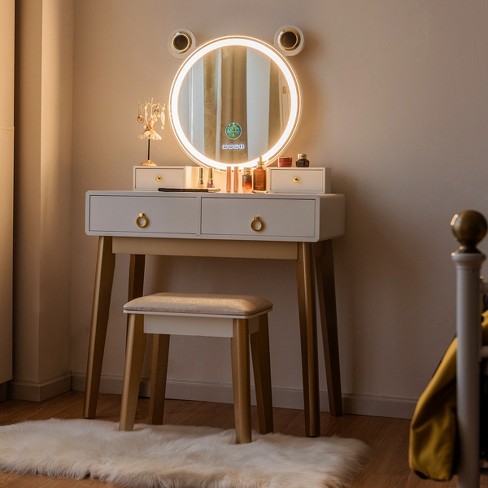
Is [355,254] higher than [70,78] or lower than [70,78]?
lower

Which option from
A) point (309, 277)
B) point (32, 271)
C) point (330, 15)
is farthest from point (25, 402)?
point (330, 15)

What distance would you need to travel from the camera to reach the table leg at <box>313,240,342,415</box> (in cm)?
333

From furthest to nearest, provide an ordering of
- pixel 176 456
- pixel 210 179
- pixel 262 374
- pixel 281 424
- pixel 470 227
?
pixel 210 179 < pixel 281 424 < pixel 262 374 < pixel 176 456 < pixel 470 227

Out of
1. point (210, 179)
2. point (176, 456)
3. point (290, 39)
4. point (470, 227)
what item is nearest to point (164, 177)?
point (210, 179)

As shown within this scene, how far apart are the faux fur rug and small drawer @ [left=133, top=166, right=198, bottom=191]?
91 cm

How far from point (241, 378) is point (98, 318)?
2.34ft

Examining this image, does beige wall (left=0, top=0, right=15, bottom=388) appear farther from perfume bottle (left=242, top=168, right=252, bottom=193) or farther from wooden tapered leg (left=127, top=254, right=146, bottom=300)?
perfume bottle (left=242, top=168, right=252, bottom=193)

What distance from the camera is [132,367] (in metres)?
3.00

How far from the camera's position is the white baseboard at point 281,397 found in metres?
3.40

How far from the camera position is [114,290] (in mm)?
3736

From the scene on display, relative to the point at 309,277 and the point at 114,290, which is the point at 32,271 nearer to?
the point at 114,290

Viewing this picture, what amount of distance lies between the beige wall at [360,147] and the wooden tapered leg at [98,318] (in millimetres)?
378

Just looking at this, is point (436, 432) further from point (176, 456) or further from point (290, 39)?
point (290, 39)

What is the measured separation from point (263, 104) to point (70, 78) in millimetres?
825
